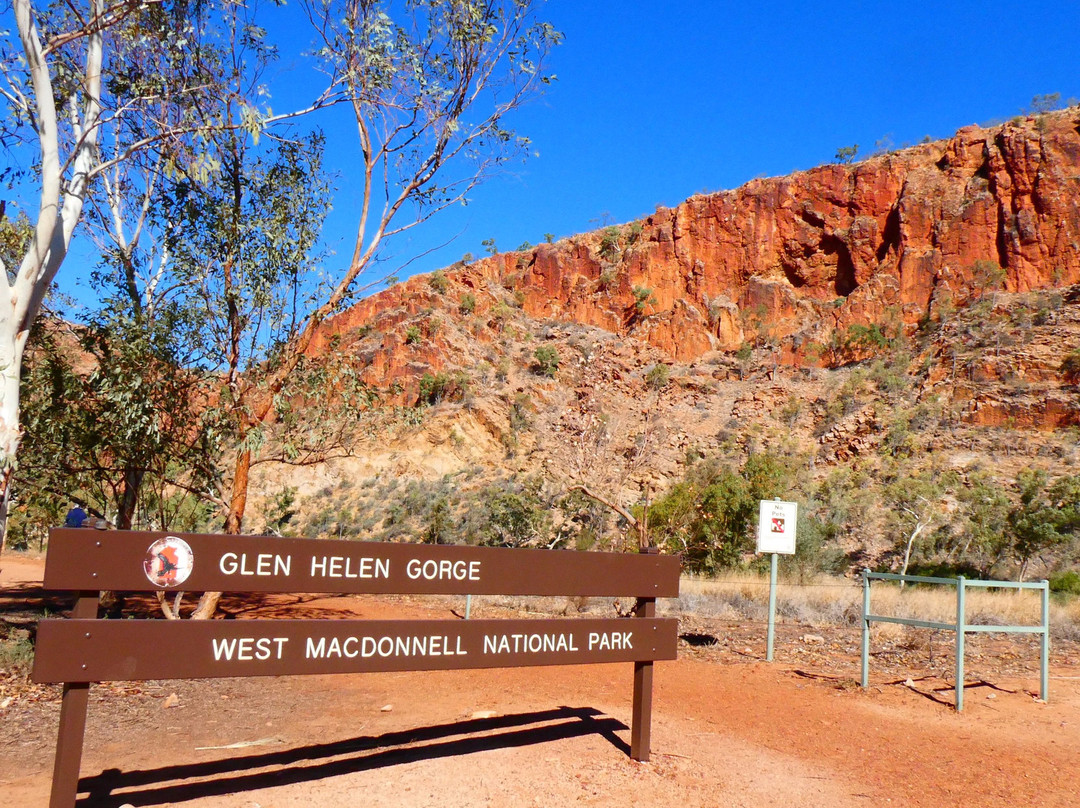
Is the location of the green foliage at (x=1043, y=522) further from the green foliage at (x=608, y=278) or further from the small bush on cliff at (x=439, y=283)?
the small bush on cliff at (x=439, y=283)

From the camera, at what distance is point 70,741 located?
3.63 m

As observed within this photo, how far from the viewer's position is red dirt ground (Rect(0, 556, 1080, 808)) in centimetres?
461

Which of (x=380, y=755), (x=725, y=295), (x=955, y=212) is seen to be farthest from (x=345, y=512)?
(x=955, y=212)

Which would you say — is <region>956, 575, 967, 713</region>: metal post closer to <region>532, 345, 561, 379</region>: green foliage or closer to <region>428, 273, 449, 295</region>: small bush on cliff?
<region>532, 345, 561, 379</region>: green foliage

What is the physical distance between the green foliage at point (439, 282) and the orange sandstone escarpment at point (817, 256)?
2.46 feet

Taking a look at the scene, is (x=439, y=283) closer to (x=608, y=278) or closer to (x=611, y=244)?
(x=608, y=278)

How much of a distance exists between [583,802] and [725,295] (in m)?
54.6

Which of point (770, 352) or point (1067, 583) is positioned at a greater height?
point (770, 352)

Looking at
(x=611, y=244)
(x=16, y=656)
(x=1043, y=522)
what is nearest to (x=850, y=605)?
(x=1043, y=522)

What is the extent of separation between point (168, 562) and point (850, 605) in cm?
1258

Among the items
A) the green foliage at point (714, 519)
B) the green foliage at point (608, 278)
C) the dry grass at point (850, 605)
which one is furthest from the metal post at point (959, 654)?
the green foliage at point (608, 278)

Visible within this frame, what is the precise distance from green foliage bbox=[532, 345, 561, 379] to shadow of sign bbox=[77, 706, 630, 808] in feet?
138

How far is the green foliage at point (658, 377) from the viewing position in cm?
4750

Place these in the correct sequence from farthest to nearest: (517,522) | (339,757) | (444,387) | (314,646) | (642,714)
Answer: (444,387) → (517,522) → (642,714) → (339,757) → (314,646)
